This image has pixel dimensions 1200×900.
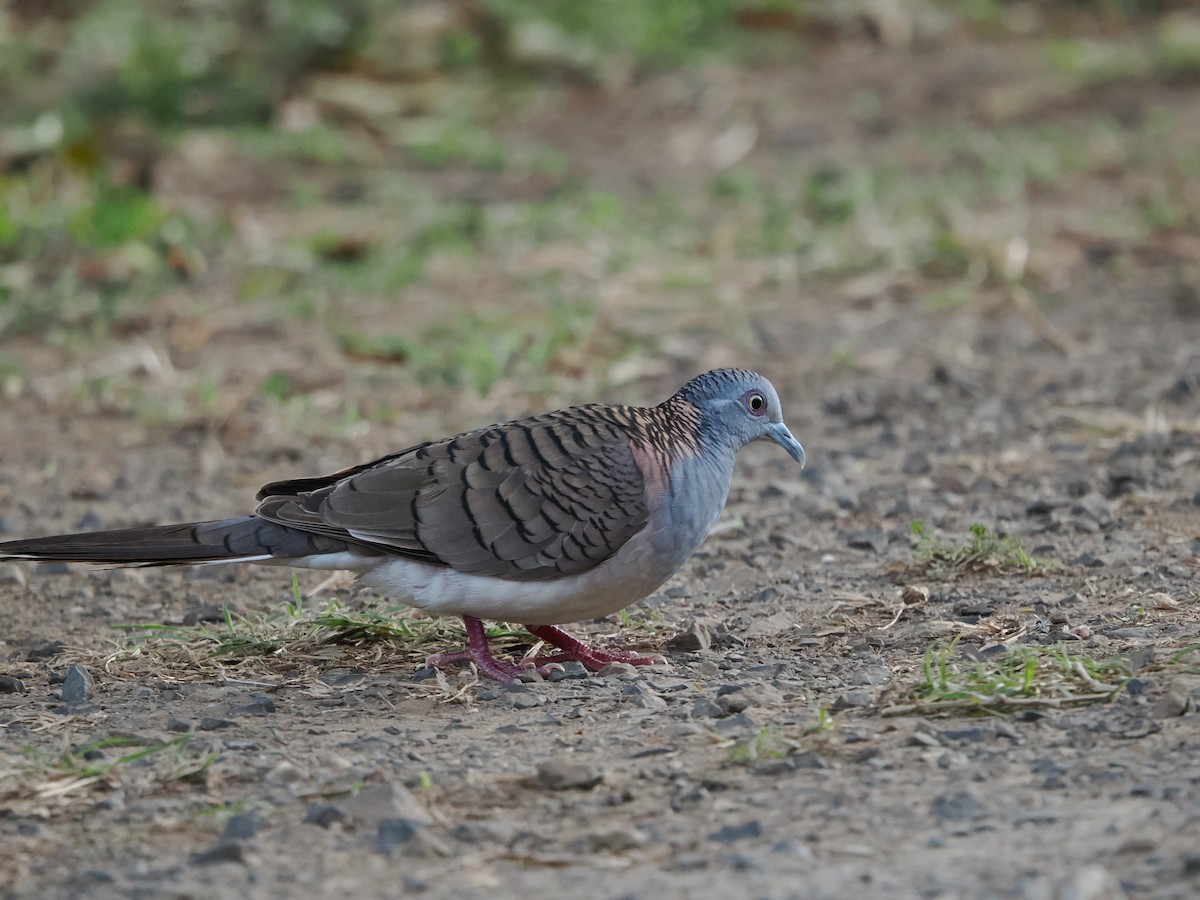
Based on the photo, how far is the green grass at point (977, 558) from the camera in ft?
15.1

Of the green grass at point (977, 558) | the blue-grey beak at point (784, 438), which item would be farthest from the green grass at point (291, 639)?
the green grass at point (977, 558)

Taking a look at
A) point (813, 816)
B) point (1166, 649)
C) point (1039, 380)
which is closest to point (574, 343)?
point (1039, 380)

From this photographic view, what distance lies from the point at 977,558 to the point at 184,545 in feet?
7.35

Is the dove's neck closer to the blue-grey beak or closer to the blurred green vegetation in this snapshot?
the blue-grey beak

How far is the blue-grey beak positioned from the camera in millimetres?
4551

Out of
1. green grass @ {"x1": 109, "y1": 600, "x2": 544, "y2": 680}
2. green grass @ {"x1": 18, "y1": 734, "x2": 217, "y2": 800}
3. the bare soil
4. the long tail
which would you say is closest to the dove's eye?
the bare soil

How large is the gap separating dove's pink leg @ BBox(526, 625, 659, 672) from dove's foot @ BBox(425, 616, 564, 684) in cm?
5

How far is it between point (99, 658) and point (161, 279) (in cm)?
440

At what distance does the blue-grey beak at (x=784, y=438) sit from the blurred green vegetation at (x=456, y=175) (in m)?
2.56

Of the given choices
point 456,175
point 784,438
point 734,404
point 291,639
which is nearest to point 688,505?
point 734,404

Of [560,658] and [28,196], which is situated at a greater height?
[28,196]

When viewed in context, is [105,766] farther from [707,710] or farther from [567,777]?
[707,710]

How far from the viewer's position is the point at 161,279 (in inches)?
328

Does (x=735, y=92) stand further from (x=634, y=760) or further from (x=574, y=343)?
(x=634, y=760)
